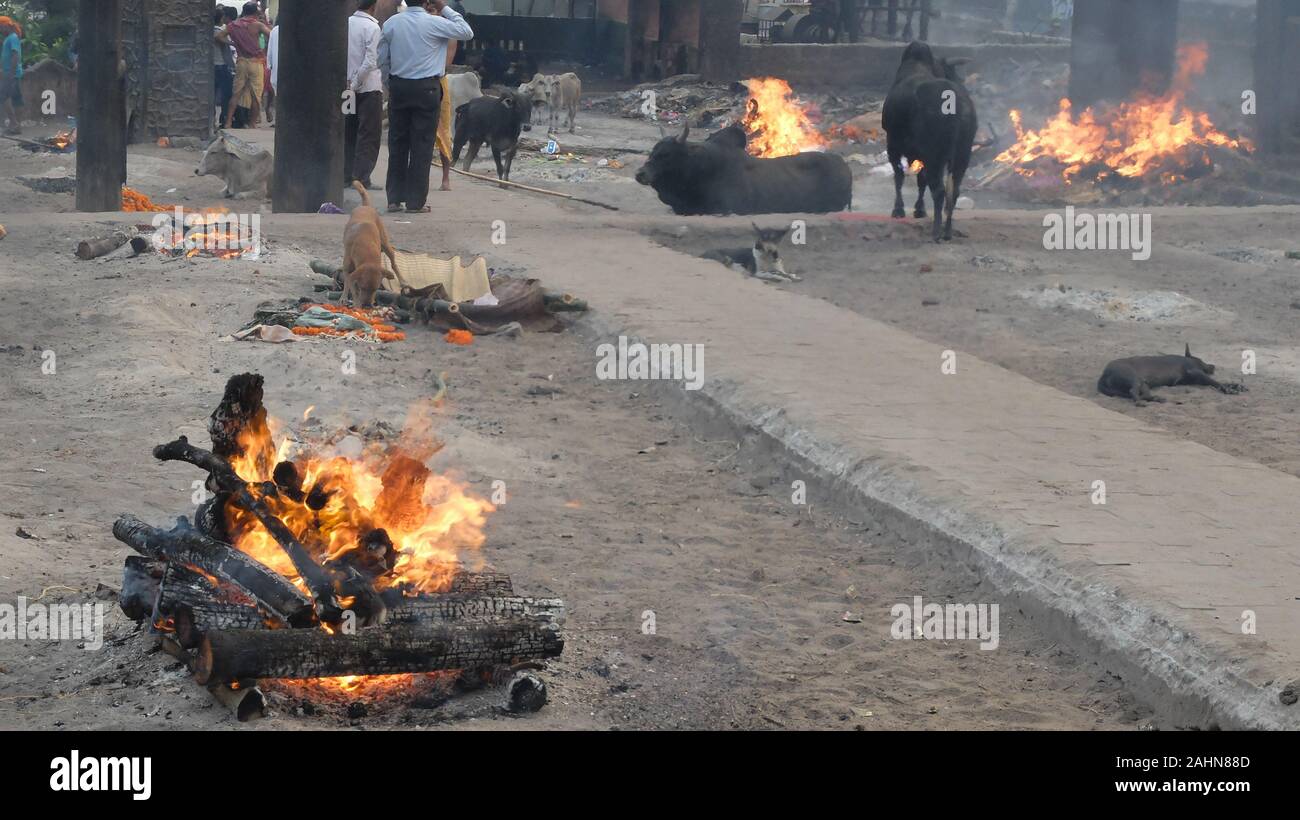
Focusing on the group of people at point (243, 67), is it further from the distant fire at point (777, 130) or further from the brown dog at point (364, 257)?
the brown dog at point (364, 257)

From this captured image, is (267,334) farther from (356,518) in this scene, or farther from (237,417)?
(356,518)

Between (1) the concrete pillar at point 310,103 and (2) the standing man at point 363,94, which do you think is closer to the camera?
(1) the concrete pillar at point 310,103

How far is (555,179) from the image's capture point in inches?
775

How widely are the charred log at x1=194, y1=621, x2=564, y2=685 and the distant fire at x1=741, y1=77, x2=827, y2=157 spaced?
61.5 ft

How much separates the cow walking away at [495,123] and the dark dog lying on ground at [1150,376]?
10.1m

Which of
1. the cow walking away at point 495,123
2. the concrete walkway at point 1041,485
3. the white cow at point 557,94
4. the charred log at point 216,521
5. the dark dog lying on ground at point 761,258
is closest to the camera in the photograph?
the charred log at point 216,521

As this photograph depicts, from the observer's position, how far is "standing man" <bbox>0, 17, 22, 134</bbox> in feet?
76.1

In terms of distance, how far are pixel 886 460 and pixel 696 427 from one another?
63.2 inches

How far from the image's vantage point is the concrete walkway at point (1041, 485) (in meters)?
4.81

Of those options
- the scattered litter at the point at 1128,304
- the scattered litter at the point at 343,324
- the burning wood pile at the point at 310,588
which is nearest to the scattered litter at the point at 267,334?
the scattered litter at the point at 343,324

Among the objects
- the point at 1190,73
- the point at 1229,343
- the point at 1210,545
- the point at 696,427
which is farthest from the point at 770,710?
the point at 1190,73

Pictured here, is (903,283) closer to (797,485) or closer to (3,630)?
(797,485)

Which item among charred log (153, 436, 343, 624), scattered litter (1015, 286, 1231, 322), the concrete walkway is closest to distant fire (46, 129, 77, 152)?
the concrete walkway

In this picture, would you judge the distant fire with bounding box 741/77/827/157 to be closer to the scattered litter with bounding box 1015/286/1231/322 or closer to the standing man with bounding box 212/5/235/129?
the standing man with bounding box 212/5/235/129
